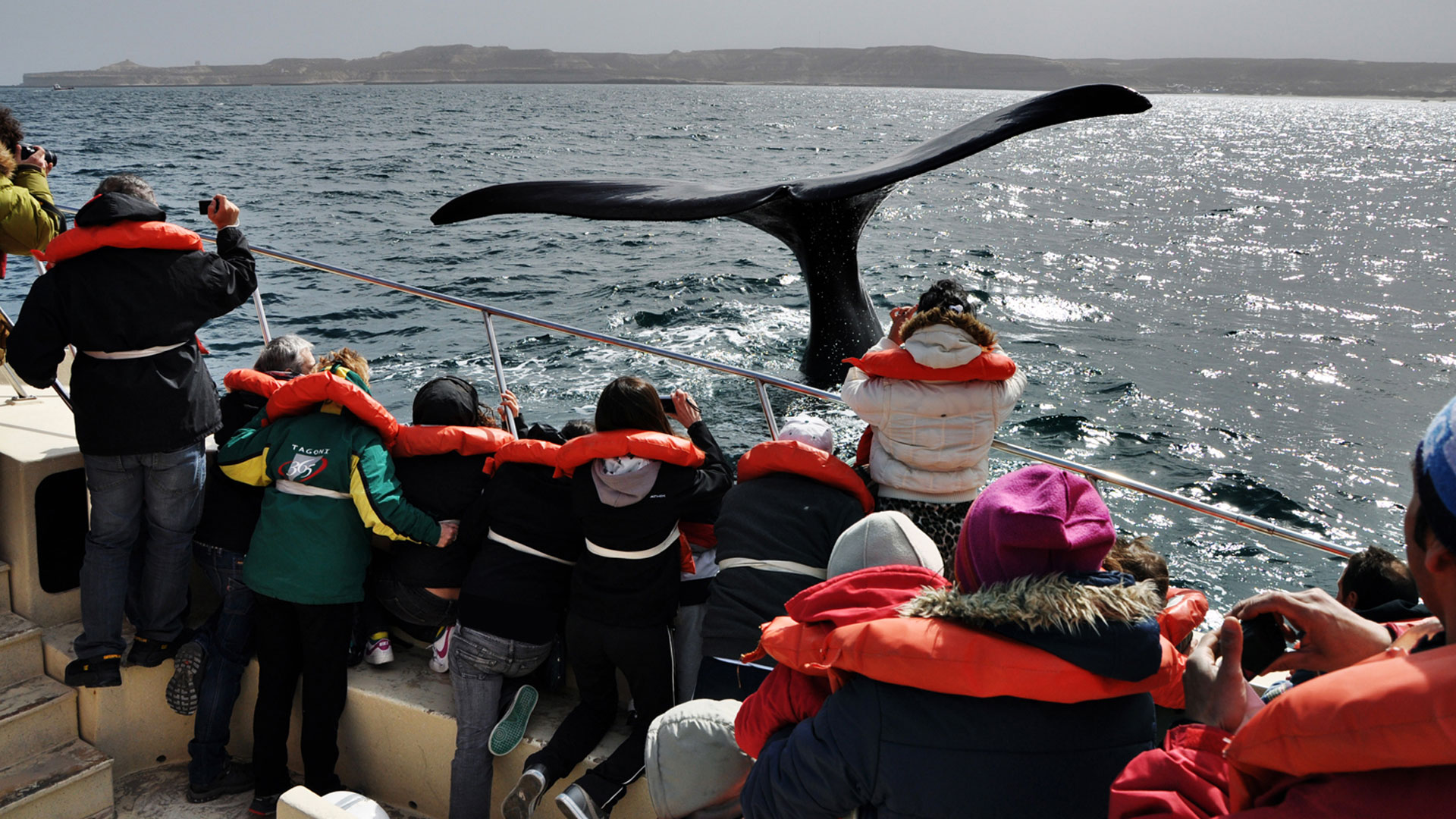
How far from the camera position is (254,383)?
360 centimetres

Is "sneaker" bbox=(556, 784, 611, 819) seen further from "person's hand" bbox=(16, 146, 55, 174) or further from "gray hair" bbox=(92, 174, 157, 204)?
"person's hand" bbox=(16, 146, 55, 174)

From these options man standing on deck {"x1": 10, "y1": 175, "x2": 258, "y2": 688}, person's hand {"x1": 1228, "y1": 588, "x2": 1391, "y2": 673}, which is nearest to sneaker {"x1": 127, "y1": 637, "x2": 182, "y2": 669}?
man standing on deck {"x1": 10, "y1": 175, "x2": 258, "y2": 688}

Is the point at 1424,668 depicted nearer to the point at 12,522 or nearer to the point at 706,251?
the point at 12,522

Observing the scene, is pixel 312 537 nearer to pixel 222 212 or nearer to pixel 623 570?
pixel 623 570

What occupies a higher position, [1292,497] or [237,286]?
[237,286]

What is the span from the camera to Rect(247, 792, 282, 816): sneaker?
10.8 ft

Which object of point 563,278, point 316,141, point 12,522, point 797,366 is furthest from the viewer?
point 316,141

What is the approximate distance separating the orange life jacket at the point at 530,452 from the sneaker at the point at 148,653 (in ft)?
4.57

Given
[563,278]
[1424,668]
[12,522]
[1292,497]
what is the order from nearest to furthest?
[1424,668] < [12,522] < [1292,497] < [563,278]

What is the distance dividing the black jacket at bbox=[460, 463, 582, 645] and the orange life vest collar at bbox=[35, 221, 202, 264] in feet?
4.55

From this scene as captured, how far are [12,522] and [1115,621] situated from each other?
3.86 meters

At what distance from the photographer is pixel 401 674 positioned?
11.6ft

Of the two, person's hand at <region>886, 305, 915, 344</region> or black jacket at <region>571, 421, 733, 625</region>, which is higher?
person's hand at <region>886, 305, 915, 344</region>

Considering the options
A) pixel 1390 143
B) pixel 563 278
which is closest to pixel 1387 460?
pixel 563 278
